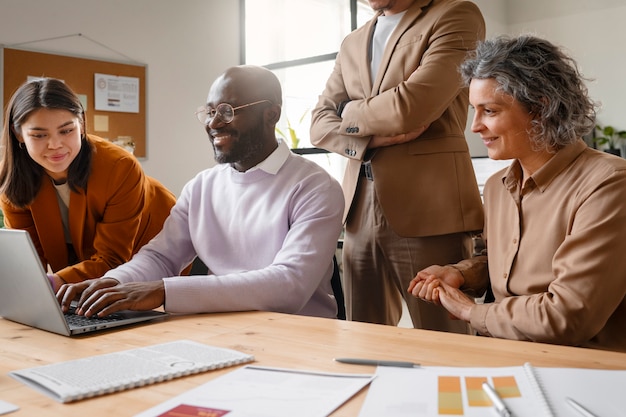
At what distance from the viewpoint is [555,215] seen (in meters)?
1.44

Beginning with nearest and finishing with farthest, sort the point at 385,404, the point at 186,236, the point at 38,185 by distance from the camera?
1. the point at 385,404
2. the point at 186,236
3. the point at 38,185

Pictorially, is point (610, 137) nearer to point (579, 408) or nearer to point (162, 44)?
point (162, 44)

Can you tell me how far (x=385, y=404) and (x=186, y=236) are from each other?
1.21 metres

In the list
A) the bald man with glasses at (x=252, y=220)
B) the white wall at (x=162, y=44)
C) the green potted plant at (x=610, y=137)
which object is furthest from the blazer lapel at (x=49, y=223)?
the green potted plant at (x=610, y=137)

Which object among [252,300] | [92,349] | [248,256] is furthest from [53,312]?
[248,256]

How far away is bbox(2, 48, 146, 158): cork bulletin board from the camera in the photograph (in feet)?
13.1

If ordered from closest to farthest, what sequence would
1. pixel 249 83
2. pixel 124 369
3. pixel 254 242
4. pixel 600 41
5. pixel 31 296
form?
pixel 124 369, pixel 31 296, pixel 254 242, pixel 249 83, pixel 600 41

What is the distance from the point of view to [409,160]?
6.66ft

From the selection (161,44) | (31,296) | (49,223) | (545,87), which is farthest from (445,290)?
(161,44)


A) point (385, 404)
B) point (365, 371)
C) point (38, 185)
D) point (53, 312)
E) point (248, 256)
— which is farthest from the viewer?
point (38, 185)

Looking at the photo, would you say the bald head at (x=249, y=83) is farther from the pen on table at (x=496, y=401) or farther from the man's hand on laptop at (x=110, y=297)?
the pen on table at (x=496, y=401)

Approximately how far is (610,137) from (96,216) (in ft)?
19.3

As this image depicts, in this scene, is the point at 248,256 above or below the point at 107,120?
below

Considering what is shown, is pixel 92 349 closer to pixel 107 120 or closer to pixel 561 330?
pixel 561 330
